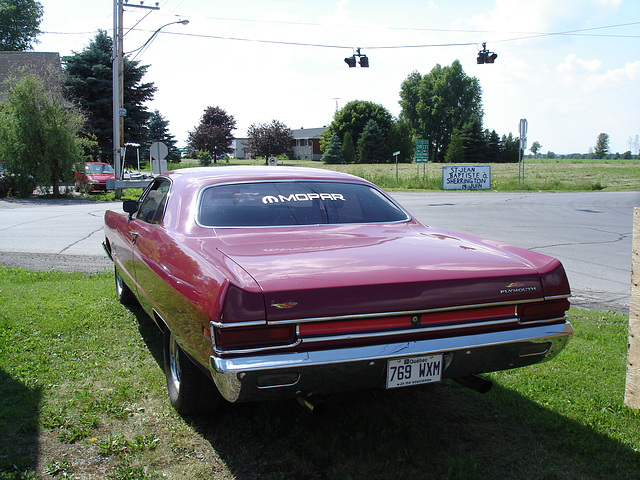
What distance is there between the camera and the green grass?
297 centimetres

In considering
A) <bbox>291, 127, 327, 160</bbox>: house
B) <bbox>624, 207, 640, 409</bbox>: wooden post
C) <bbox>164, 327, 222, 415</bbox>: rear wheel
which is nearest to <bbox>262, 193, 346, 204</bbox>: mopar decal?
<bbox>164, 327, 222, 415</bbox>: rear wheel

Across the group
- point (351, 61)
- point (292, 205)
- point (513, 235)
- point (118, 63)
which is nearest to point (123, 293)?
point (292, 205)

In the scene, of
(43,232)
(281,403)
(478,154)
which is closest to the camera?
(281,403)

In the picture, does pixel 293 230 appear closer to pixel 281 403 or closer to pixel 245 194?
pixel 245 194

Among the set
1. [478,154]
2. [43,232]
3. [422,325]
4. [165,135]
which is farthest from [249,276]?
[478,154]

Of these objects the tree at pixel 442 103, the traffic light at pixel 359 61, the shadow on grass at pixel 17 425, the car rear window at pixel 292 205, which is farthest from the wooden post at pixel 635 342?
the tree at pixel 442 103

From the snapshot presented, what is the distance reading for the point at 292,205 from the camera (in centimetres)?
411

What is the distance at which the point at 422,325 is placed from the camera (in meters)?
2.83

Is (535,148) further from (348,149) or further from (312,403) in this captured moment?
(312,403)

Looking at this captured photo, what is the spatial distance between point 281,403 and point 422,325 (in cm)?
138

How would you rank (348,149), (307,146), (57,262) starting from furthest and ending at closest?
(307,146), (348,149), (57,262)

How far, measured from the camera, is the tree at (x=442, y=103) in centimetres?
9312

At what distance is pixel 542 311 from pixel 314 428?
1505 millimetres

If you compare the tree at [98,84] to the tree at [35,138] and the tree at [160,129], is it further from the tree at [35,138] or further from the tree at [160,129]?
the tree at [160,129]
